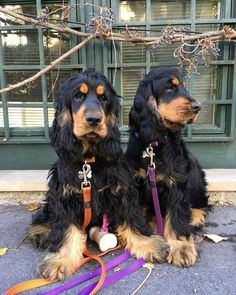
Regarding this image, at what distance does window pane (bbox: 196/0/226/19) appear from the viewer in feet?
11.4

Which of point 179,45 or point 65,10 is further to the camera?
point 179,45

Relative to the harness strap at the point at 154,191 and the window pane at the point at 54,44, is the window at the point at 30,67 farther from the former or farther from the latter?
the harness strap at the point at 154,191

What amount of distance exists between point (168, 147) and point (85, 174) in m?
0.64

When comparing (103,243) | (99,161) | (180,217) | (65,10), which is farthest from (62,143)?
(65,10)

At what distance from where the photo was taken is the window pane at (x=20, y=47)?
3.62 metres

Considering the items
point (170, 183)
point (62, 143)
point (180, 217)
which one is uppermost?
point (62, 143)

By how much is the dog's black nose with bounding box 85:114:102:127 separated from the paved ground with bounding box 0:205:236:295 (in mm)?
1062

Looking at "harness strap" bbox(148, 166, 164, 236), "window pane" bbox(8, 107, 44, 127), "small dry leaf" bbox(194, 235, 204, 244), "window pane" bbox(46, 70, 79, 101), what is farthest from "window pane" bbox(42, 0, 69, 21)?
"small dry leaf" bbox(194, 235, 204, 244)

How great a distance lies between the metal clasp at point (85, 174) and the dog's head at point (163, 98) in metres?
0.49

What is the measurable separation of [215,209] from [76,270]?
1.64 metres

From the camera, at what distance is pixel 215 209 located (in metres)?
3.36

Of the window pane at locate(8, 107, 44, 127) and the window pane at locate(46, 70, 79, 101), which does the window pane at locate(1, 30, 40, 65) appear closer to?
the window pane at locate(46, 70, 79, 101)

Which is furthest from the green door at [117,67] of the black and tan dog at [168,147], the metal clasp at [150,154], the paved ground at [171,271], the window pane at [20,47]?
the metal clasp at [150,154]

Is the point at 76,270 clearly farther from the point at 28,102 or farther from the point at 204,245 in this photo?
the point at 28,102
